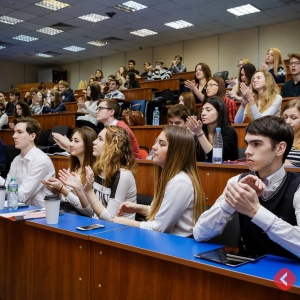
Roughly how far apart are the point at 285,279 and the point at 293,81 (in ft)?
12.7

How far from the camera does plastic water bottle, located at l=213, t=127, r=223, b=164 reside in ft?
9.25

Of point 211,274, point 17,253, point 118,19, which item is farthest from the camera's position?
point 118,19

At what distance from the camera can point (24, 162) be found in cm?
288

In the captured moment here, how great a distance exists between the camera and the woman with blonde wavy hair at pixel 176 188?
1755mm

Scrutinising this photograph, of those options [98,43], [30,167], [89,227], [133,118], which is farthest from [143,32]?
[89,227]

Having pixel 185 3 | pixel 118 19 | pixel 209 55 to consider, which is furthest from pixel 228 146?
pixel 209 55

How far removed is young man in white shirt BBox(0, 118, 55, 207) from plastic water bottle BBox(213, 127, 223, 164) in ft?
4.01

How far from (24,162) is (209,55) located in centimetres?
894

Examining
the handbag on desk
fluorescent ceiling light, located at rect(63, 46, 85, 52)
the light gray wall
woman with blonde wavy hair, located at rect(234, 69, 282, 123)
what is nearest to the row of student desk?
woman with blonde wavy hair, located at rect(234, 69, 282, 123)

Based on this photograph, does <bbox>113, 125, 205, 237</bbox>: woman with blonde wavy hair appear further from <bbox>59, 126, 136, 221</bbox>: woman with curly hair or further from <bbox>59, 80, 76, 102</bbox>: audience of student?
<bbox>59, 80, 76, 102</bbox>: audience of student

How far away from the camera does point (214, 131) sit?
9.98 ft

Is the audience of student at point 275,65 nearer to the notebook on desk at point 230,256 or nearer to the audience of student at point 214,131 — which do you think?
the audience of student at point 214,131

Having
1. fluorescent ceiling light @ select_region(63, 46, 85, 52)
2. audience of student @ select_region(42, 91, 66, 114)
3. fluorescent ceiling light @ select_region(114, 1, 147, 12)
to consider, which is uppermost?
fluorescent ceiling light @ select_region(63, 46, 85, 52)

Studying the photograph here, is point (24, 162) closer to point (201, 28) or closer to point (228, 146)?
point (228, 146)
